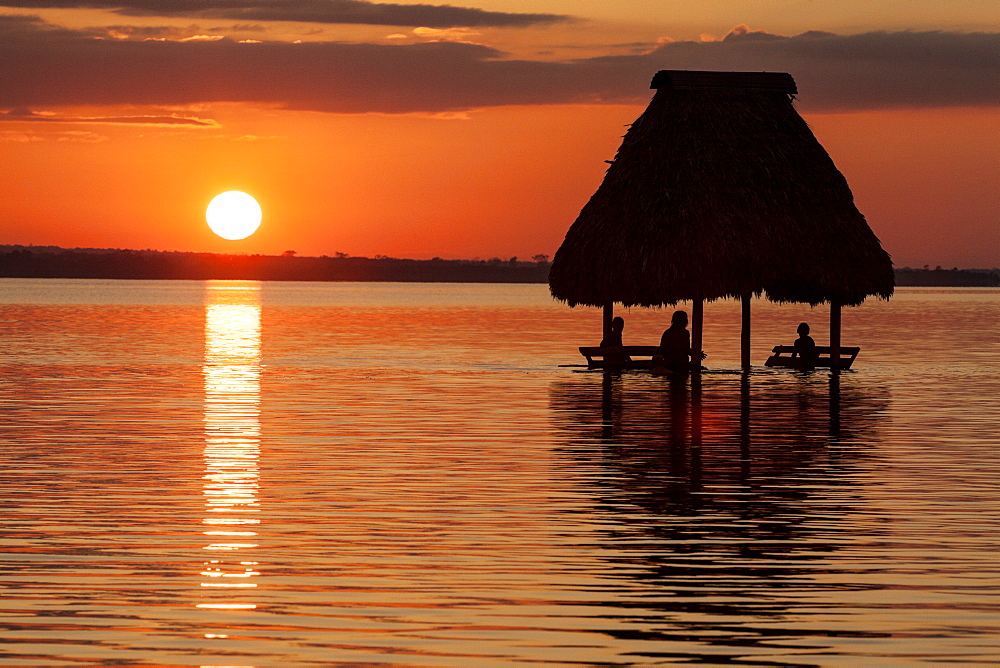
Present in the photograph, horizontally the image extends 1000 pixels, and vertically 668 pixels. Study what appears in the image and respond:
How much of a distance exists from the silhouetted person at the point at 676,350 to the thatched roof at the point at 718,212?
2.16 ft

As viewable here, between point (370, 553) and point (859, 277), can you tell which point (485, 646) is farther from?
point (859, 277)

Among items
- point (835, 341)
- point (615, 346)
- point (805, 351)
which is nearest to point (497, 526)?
point (615, 346)

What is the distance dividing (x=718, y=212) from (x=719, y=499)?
62.5 ft

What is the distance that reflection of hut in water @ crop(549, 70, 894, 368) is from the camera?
3167cm

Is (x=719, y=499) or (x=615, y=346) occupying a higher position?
(x=615, y=346)

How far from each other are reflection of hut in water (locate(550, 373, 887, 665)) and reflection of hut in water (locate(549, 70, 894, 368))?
18.2ft

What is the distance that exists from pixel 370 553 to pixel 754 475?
5.89m

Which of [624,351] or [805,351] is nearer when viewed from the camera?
[624,351]

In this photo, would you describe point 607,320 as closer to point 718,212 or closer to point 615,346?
point 615,346

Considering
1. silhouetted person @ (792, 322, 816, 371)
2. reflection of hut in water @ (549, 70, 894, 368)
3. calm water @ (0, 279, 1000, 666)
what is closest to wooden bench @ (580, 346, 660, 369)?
reflection of hut in water @ (549, 70, 894, 368)

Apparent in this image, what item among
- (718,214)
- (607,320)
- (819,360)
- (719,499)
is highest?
(718,214)

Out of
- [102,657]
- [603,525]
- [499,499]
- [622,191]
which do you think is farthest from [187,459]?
[622,191]

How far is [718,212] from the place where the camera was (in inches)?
1261

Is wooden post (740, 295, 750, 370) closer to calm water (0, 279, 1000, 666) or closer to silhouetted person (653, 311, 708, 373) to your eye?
silhouetted person (653, 311, 708, 373)
